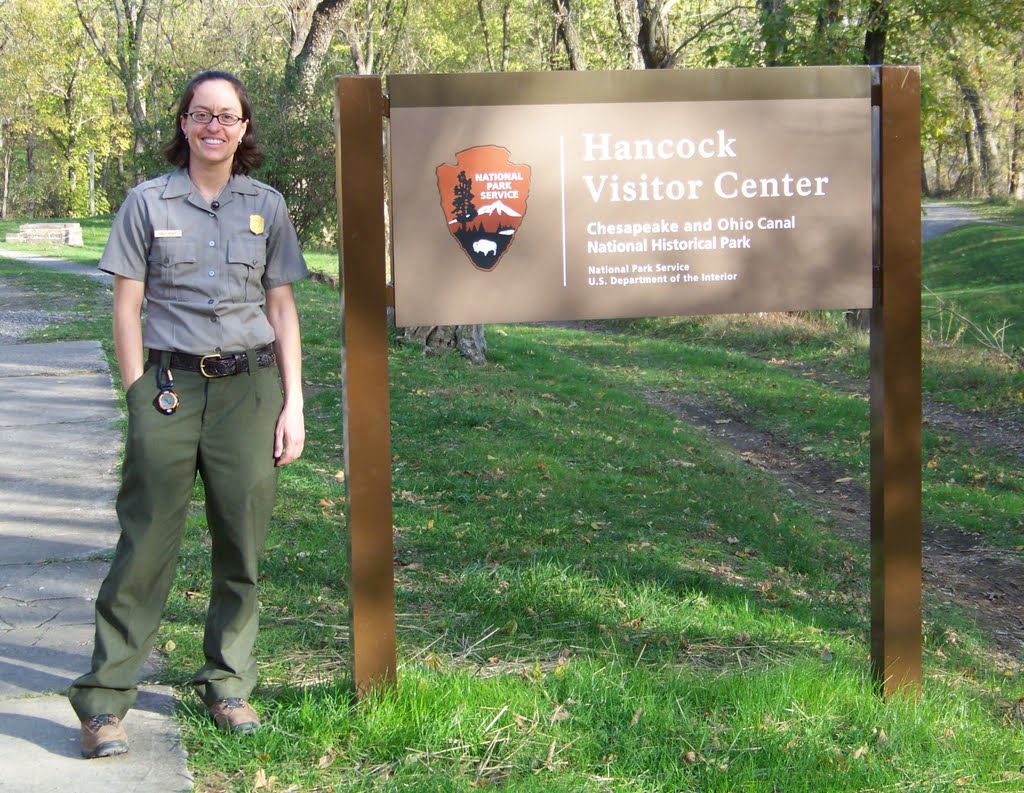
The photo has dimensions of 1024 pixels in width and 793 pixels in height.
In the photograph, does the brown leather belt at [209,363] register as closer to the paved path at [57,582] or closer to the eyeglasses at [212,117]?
the eyeglasses at [212,117]

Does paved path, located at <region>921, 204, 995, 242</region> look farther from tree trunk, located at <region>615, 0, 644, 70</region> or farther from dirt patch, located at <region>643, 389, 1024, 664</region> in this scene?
dirt patch, located at <region>643, 389, 1024, 664</region>

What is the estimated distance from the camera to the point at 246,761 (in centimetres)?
362

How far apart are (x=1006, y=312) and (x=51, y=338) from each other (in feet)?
49.2

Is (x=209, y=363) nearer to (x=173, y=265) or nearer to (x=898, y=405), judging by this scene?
(x=173, y=265)

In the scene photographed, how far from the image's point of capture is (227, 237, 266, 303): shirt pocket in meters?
3.66

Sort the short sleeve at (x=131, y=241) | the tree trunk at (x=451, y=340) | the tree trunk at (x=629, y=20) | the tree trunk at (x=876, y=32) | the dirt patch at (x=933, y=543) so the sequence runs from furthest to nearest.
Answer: the tree trunk at (x=629, y=20) → the tree trunk at (x=876, y=32) → the tree trunk at (x=451, y=340) → the dirt patch at (x=933, y=543) → the short sleeve at (x=131, y=241)

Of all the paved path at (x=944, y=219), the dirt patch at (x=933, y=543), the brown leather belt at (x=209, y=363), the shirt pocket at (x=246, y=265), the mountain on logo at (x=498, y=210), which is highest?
the paved path at (x=944, y=219)

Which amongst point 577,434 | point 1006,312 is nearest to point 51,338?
point 577,434

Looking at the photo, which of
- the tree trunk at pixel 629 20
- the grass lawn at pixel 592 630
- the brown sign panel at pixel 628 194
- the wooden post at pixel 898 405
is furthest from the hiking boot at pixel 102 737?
the tree trunk at pixel 629 20

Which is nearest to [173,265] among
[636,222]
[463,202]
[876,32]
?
[463,202]

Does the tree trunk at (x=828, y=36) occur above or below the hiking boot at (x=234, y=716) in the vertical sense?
above

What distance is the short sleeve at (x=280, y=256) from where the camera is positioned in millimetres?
3793

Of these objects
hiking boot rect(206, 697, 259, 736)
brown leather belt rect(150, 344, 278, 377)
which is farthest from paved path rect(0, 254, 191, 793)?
brown leather belt rect(150, 344, 278, 377)

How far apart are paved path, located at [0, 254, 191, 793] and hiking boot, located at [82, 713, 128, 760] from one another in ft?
0.11
